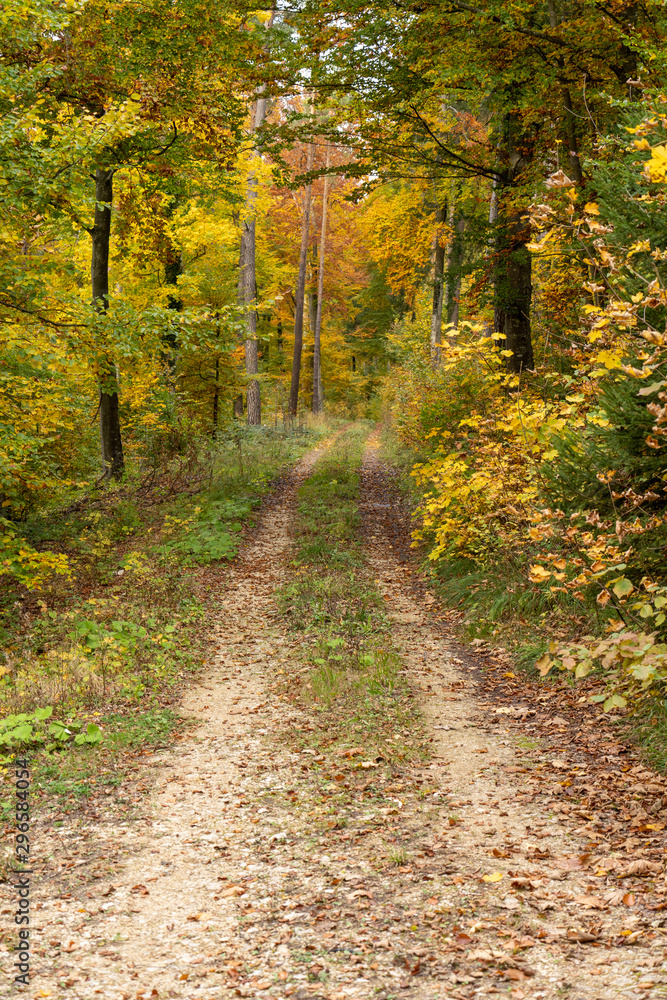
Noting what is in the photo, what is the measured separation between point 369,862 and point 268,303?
11.3 m

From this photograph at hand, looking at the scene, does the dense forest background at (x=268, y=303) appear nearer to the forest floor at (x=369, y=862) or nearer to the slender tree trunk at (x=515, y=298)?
the slender tree trunk at (x=515, y=298)

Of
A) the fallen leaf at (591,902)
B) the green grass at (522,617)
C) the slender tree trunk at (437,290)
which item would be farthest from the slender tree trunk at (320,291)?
the fallen leaf at (591,902)

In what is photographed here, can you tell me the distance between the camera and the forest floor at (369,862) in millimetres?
3537

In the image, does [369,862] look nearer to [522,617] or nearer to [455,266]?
[522,617]

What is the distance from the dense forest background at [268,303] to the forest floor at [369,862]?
95 centimetres

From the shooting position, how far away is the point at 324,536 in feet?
41.1

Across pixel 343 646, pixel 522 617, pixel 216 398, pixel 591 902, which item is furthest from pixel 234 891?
pixel 216 398

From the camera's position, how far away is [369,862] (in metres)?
4.58

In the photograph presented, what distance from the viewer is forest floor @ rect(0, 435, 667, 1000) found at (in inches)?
139

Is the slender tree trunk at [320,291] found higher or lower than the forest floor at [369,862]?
higher

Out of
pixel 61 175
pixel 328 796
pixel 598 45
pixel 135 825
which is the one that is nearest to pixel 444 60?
pixel 598 45

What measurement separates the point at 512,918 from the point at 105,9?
41.9 feet

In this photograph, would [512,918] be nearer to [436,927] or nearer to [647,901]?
[436,927]

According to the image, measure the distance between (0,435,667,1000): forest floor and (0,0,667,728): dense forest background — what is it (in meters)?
0.95
